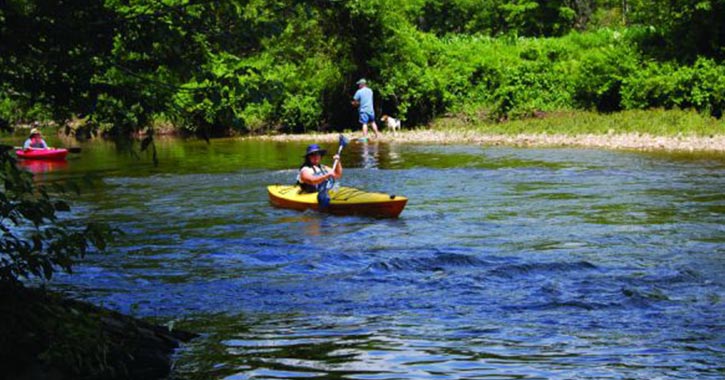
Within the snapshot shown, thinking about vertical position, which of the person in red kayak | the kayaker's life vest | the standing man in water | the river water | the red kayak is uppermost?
the standing man in water

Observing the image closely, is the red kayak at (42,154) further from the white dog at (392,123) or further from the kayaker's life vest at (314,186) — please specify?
the kayaker's life vest at (314,186)

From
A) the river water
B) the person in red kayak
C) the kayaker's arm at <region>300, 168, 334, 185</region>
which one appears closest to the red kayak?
the person in red kayak

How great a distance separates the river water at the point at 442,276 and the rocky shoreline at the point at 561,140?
9.74ft

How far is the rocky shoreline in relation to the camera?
71.3 feet

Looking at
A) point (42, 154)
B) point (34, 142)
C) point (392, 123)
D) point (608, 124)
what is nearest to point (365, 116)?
point (392, 123)

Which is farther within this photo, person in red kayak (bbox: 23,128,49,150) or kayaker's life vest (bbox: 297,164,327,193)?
person in red kayak (bbox: 23,128,49,150)

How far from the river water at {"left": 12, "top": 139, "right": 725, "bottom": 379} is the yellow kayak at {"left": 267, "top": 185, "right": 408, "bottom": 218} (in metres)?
0.20

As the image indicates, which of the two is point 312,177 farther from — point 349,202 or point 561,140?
point 561,140

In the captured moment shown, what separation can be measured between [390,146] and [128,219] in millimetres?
12215

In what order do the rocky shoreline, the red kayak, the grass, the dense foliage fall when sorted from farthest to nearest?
1. the red kayak
2. the grass
3. the rocky shoreline
4. the dense foliage

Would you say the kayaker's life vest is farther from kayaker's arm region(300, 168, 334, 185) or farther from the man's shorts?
the man's shorts

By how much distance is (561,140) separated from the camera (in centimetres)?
2442

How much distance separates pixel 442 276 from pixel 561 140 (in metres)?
15.6

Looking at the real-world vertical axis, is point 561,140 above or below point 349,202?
above
